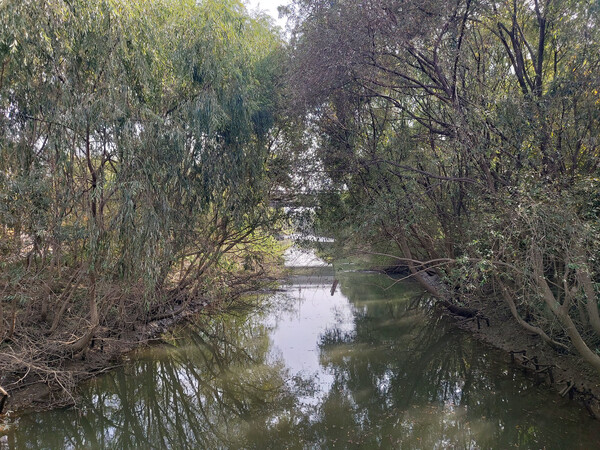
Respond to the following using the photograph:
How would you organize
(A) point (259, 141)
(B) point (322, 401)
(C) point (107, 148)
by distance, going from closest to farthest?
(C) point (107, 148) → (B) point (322, 401) → (A) point (259, 141)

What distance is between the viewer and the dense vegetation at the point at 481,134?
4.91m

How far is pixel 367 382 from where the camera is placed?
7215 mm

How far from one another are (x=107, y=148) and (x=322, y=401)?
478 centimetres

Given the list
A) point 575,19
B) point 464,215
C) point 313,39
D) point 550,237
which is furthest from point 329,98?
point 550,237

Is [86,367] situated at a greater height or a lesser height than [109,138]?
lesser

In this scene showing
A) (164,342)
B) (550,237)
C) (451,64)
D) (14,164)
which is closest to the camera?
(550,237)

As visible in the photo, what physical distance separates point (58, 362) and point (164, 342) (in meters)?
2.52

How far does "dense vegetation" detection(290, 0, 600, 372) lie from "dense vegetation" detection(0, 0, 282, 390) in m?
1.66

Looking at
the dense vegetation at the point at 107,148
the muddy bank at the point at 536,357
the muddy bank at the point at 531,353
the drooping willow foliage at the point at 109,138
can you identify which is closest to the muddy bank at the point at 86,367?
the dense vegetation at the point at 107,148

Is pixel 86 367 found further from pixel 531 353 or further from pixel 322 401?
pixel 531 353

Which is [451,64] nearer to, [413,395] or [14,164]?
[413,395]

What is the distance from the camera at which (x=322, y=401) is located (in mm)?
6473

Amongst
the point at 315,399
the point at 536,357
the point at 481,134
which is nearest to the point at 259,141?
the point at 481,134

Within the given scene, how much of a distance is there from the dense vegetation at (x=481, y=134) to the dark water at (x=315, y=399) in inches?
48.7
